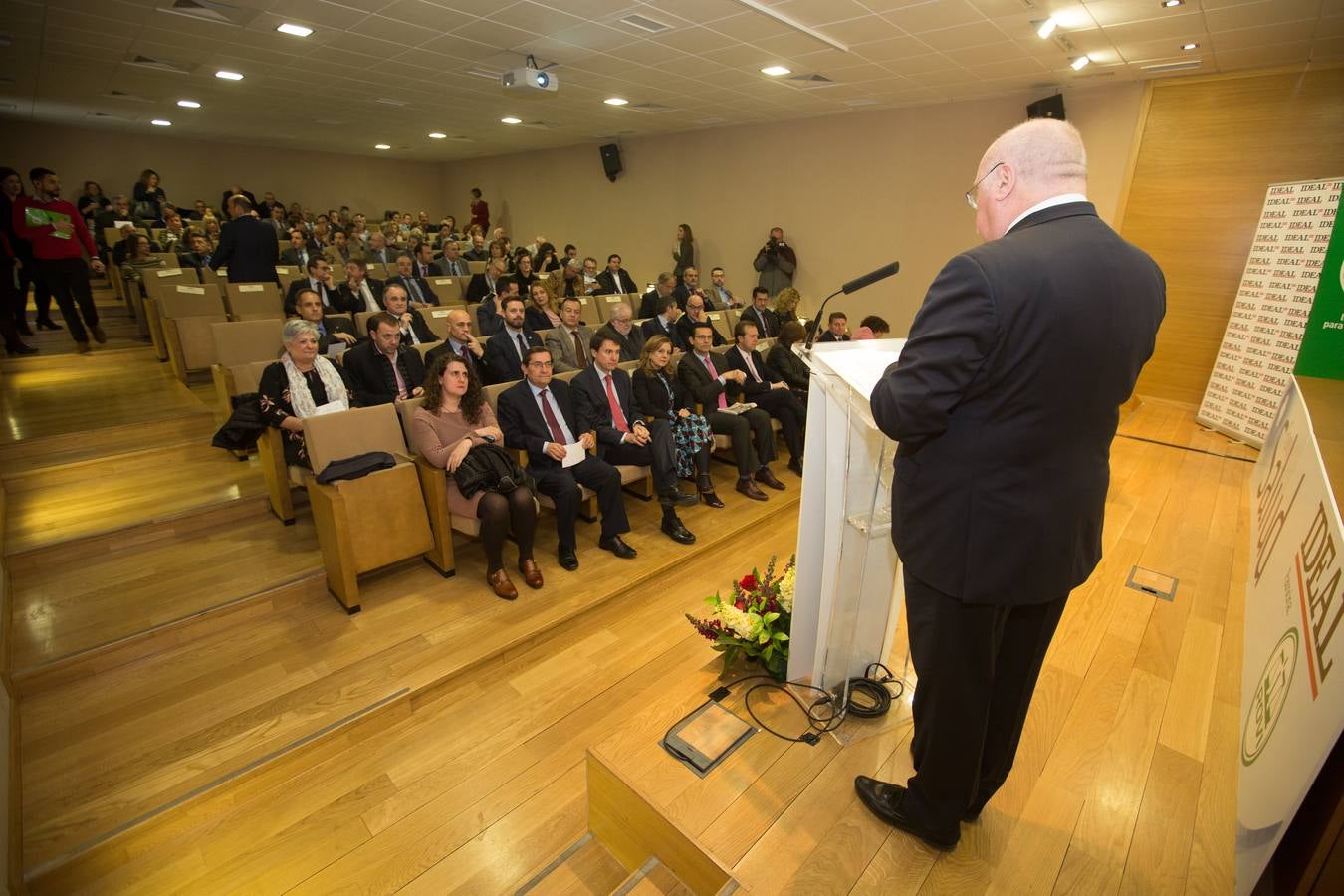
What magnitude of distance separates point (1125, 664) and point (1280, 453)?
78.4 inches

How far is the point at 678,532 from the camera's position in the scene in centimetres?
A: 346

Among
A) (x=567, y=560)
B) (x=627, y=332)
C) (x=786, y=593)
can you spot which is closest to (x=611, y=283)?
(x=627, y=332)

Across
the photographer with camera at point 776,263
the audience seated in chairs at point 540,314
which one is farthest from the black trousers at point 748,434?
the photographer with camera at point 776,263

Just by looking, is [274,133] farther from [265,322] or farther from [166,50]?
[265,322]

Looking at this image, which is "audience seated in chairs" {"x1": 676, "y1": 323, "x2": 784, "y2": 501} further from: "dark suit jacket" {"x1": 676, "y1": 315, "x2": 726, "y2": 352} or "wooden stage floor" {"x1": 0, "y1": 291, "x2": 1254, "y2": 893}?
"dark suit jacket" {"x1": 676, "y1": 315, "x2": 726, "y2": 352}

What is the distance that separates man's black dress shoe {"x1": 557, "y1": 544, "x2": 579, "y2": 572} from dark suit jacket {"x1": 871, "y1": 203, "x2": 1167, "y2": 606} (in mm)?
2242

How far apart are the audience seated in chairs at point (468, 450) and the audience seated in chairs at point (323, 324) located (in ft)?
3.20

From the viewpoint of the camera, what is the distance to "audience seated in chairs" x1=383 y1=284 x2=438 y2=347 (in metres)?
4.19

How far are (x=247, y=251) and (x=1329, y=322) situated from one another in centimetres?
810

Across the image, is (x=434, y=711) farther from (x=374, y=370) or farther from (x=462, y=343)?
(x=462, y=343)

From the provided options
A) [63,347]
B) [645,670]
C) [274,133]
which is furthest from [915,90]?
[274,133]

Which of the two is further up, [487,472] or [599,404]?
[599,404]

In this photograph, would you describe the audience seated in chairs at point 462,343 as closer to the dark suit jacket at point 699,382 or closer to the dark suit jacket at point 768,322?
the dark suit jacket at point 699,382

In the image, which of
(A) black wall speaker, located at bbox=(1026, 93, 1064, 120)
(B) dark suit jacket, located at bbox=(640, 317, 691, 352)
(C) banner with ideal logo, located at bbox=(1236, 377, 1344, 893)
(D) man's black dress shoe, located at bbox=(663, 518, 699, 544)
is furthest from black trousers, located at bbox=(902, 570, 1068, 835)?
(A) black wall speaker, located at bbox=(1026, 93, 1064, 120)
